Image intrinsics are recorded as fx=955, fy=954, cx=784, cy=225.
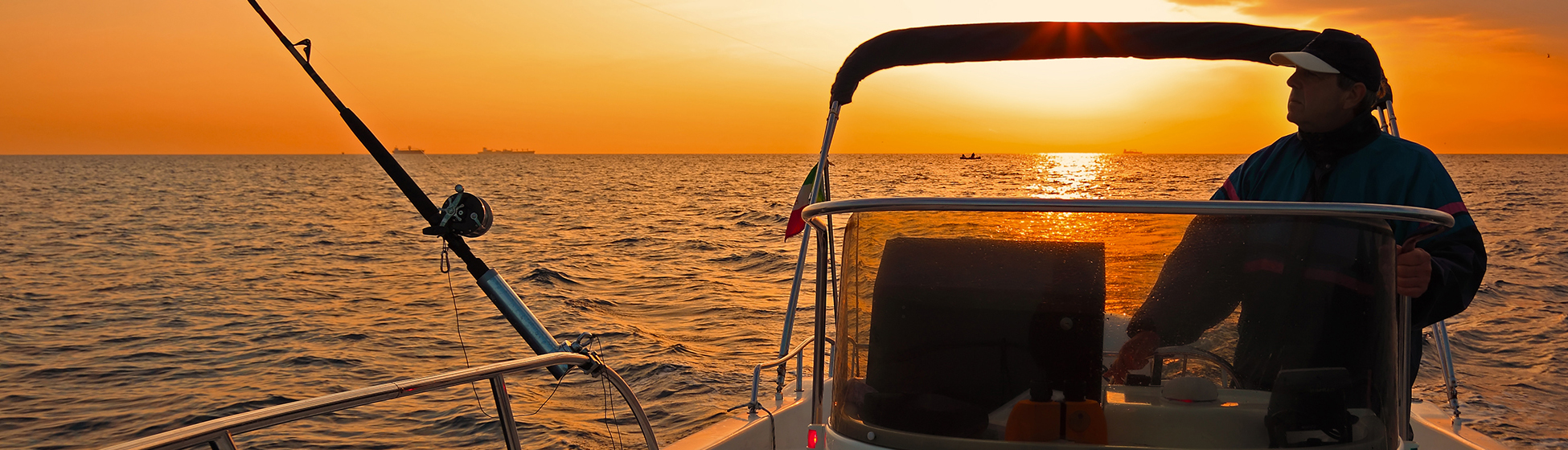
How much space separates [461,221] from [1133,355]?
2304 millimetres

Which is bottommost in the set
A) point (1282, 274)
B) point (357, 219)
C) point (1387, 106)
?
point (357, 219)

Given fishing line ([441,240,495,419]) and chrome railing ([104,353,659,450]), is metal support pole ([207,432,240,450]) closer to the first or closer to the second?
chrome railing ([104,353,659,450])

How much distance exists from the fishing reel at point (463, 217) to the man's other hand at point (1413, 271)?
2.60 metres

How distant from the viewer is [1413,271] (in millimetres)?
1762

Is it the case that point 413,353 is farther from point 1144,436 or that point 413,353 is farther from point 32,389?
point 1144,436

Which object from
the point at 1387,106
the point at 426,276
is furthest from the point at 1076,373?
the point at 426,276

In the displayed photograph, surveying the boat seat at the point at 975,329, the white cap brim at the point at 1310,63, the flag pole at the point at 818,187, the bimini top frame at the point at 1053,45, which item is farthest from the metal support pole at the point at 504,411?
the white cap brim at the point at 1310,63

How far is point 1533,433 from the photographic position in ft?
22.7

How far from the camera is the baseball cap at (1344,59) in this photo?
255cm

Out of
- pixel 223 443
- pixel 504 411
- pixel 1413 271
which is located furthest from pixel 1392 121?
pixel 223 443

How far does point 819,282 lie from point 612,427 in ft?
17.0

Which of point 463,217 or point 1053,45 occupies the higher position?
point 1053,45

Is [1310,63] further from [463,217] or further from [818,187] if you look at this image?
[463,217]

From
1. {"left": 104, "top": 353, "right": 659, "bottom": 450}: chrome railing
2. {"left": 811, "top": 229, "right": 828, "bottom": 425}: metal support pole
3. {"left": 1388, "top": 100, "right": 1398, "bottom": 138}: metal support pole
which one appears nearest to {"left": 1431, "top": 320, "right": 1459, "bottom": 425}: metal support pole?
{"left": 1388, "top": 100, "right": 1398, "bottom": 138}: metal support pole
